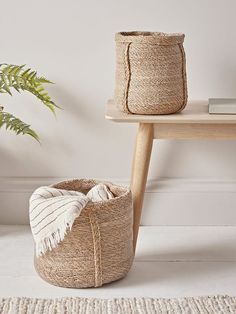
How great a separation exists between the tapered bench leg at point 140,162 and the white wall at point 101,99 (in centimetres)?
34

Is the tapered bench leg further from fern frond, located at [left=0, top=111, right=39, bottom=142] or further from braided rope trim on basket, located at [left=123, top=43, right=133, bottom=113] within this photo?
fern frond, located at [left=0, top=111, right=39, bottom=142]

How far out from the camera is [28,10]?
2574 millimetres

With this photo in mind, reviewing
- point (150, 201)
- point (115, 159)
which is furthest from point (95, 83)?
Answer: point (150, 201)

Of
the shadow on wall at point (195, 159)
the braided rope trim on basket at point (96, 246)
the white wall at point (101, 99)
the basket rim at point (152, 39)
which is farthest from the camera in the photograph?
the shadow on wall at point (195, 159)

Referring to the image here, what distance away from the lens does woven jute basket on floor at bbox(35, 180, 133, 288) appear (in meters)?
2.09

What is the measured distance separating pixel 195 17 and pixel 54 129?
0.60m

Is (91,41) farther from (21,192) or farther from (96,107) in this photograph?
(21,192)

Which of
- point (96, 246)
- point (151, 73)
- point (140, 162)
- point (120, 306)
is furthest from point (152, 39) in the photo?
point (120, 306)

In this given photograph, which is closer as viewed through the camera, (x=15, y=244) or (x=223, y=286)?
(x=223, y=286)

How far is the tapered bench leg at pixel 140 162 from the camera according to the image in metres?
2.31

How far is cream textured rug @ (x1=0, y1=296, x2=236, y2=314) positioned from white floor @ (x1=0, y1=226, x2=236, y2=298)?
0.23 feet

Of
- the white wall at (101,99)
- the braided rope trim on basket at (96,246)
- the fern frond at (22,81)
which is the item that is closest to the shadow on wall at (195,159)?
the white wall at (101,99)

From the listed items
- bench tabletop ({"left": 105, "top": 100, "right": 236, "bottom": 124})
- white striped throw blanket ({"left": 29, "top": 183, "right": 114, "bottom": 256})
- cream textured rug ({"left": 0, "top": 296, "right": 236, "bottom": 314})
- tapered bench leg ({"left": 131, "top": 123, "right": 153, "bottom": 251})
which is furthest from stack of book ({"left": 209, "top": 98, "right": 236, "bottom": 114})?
cream textured rug ({"left": 0, "top": 296, "right": 236, "bottom": 314})

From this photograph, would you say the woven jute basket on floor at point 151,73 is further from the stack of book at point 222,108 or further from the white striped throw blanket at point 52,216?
the white striped throw blanket at point 52,216
